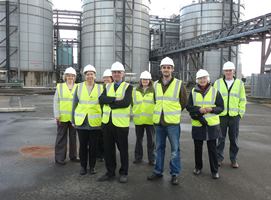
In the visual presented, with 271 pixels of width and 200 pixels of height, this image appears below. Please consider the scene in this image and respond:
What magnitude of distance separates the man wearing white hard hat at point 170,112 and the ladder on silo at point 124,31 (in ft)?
91.4

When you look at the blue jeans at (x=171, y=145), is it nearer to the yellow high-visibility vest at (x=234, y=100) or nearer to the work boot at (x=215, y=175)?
the work boot at (x=215, y=175)

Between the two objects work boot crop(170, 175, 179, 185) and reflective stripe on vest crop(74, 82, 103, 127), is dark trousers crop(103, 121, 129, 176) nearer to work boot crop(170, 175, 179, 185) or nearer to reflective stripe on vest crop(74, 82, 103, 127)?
reflective stripe on vest crop(74, 82, 103, 127)

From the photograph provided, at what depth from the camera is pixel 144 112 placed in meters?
5.77

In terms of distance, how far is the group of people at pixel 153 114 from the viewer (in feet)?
15.8

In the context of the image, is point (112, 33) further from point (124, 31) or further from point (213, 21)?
point (213, 21)

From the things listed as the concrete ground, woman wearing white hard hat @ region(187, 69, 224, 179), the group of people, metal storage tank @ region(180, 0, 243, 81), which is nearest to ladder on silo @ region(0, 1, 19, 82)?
metal storage tank @ region(180, 0, 243, 81)

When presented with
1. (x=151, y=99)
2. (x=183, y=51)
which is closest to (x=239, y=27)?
(x=183, y=51)

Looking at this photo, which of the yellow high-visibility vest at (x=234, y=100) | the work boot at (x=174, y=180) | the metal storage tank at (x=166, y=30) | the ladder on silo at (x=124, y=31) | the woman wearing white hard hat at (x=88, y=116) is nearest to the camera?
the work boot at (x=174, y=180)

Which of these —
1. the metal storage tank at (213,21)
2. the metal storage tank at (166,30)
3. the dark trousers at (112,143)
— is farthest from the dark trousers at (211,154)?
the metal storage tank at (166,30)

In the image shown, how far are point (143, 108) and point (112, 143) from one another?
1148 millimetres

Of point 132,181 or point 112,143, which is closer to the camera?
point 132,181

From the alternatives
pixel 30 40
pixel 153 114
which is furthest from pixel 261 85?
pixel 30 40

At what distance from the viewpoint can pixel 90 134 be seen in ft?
16.9

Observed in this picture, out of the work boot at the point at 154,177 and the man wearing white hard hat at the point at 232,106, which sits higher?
the man wearing white hard hat at the point at 232,106
